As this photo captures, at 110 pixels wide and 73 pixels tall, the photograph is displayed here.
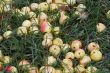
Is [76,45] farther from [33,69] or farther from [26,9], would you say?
[26,9]

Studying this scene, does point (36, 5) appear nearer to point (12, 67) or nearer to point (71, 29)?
point (71, 29)

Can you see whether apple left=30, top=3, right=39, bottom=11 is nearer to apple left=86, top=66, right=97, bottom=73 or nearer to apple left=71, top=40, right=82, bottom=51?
apple left=71, top=40, right=82, bottom=51

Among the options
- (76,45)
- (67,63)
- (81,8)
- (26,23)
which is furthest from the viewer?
(81,8)

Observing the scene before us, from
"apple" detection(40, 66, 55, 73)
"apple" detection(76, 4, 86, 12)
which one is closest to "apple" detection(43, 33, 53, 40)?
"apple" detection(40, 66, 55, 73)

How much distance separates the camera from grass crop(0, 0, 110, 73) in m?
4.12

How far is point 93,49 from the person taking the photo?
414 centimetres

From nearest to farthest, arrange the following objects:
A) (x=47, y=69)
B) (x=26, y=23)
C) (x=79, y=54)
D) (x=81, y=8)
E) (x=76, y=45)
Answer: (x=47, y=69) < (x=79, y=54) < (x=76, y=45) < (x=26, y=23) < (x=81, y=8)

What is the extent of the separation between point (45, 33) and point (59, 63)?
19.2 inches

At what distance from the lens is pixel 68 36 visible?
4.33 m

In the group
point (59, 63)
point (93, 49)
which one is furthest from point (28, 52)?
point (93, 49)

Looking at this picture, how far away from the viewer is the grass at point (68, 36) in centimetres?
412

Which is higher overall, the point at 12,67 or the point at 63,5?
the point at 63,5

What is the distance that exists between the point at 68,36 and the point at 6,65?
31.6 inches

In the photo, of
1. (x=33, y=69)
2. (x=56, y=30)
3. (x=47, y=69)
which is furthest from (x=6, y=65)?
(x=56, y=30)
